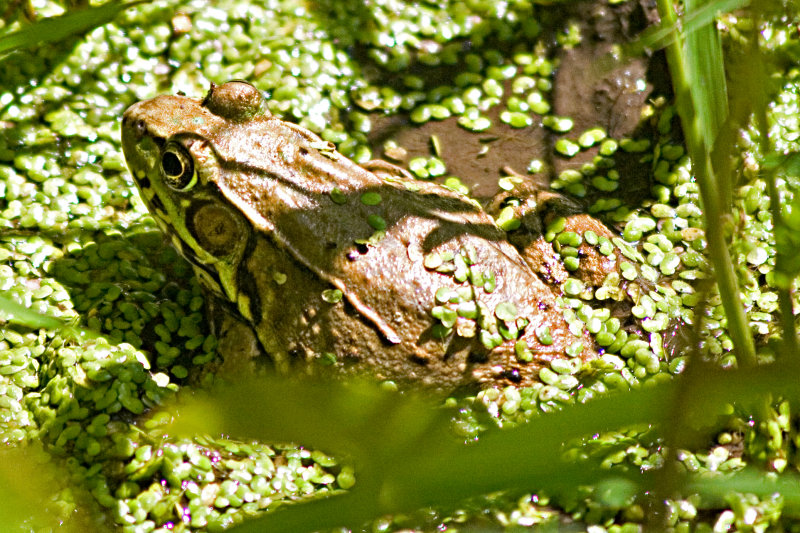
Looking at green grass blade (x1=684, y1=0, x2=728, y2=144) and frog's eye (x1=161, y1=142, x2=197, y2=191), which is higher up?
green grass blade (x1=684, y1=0, x2=728, y2=144)

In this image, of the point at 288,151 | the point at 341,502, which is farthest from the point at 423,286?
the point at 341,502

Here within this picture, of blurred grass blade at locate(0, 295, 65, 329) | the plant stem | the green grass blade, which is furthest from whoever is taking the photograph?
the green grass blade

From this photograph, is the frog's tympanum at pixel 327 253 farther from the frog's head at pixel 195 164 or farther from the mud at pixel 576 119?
the mud at pixel 576 119

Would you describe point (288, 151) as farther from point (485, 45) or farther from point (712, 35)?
point (485, 45)

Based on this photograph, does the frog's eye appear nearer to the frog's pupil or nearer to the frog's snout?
the frog's pupil

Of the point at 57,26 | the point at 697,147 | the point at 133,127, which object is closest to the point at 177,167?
the point at 133,127

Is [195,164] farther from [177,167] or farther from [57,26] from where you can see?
[57,26]

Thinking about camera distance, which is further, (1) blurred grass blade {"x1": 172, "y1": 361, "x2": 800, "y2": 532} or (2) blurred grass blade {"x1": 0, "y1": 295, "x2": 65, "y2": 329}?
(2) blurred grass blade {"x1": 0, "y1": 295, "x2": 65, "y2": 329}

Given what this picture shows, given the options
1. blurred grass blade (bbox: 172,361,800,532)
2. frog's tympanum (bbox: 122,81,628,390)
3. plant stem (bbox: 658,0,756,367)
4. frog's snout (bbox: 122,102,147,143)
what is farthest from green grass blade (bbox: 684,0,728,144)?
frog's snout (bbox: 122,102,147,143)

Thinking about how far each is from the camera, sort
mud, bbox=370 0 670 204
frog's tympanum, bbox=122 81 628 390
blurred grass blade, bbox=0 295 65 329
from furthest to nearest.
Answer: mud, bbox=370 0 670 204
frog's tympanum, bbox=122 81 628 390
blurred grass blade, bbox=0 295 65 329
